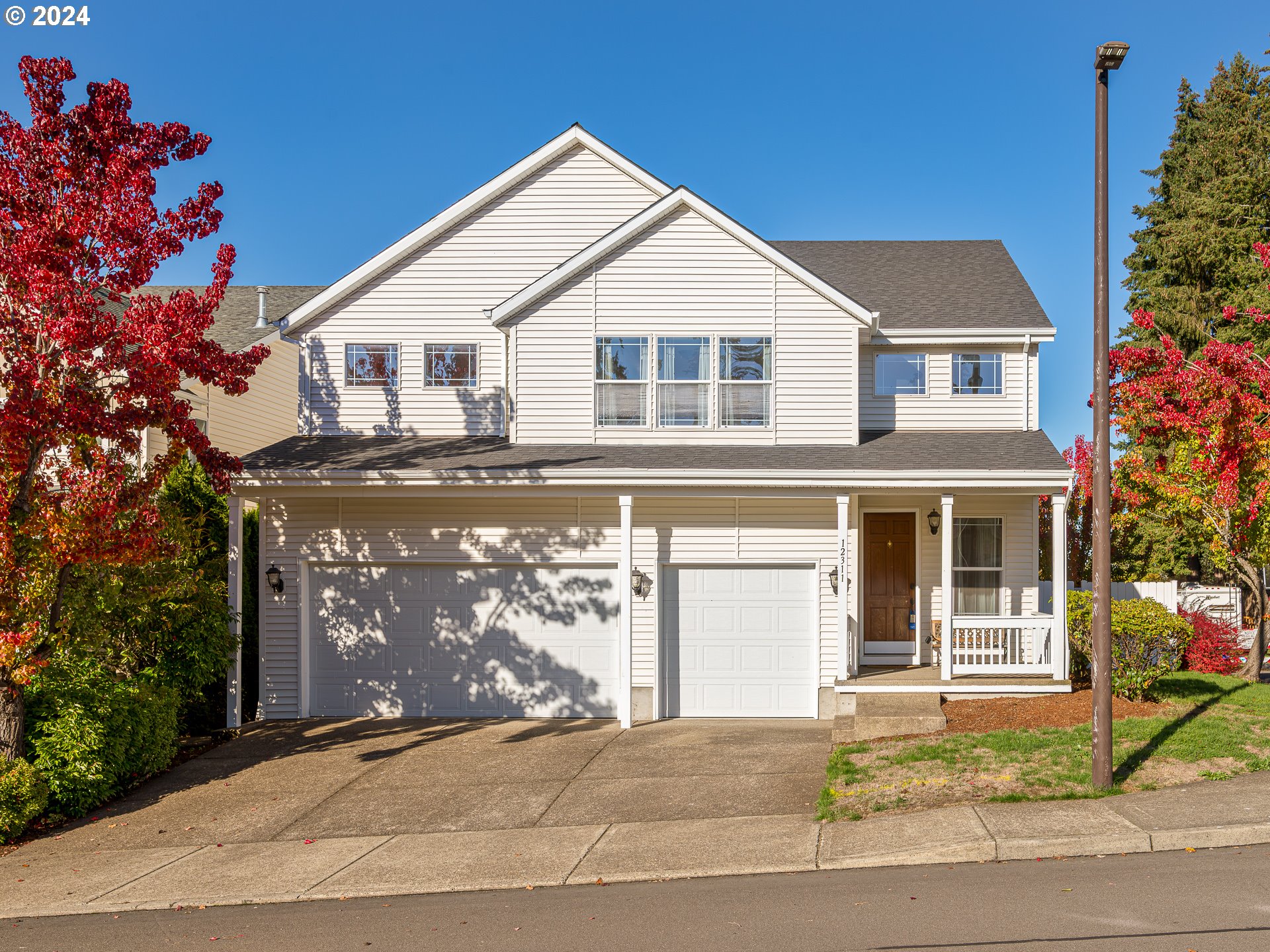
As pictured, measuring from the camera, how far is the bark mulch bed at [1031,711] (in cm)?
1225

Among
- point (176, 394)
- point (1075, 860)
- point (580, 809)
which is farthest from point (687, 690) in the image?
point (176, 394)

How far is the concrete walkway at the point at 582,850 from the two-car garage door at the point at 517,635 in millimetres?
4997

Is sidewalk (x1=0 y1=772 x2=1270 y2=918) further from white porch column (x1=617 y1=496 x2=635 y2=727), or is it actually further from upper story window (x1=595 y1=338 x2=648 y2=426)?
upper story window (x1=595 y1=338 x2=648 y2=426)

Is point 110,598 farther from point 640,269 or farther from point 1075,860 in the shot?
point 1075,860

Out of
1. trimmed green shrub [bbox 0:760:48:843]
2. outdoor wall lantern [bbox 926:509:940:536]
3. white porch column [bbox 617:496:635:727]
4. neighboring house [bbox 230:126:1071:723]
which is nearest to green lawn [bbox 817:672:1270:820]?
neighboring house [bbox 230:126:1071:723]

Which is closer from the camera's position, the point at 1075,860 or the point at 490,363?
the point at 1075,860

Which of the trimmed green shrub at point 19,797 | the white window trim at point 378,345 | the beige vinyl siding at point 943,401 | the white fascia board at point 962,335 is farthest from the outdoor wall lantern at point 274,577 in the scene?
the white fascia board at point 962,335

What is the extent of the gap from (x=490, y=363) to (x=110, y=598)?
272 inches

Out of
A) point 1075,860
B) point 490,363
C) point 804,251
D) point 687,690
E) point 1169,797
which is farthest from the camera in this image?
point 804,251

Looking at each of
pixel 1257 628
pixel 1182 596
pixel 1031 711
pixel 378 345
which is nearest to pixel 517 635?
pixel 378 345

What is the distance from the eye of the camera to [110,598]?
11.5 meters

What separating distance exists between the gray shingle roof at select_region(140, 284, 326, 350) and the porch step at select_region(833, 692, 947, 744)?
1506 centimetres

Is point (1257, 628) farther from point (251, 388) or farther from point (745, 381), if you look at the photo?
point (251, 388)

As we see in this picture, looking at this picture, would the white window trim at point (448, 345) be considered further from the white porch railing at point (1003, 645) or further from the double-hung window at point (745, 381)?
the white porch railing at point (1003, 645)
